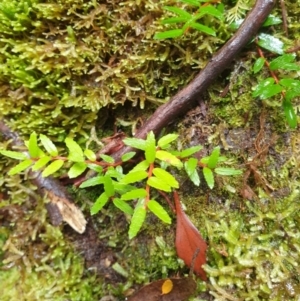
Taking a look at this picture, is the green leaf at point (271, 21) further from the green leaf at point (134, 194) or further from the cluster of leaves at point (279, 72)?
the green leaf at point (134, 194)

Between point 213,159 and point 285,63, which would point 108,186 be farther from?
point 285,63

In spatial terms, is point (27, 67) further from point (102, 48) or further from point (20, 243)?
point (20, 243)

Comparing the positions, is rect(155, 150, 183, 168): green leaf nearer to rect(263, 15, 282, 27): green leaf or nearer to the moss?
the moss

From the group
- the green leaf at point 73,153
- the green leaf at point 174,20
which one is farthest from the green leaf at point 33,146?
the green leaf at point 174,20

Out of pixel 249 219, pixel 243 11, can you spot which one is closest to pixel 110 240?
pixel 249 219

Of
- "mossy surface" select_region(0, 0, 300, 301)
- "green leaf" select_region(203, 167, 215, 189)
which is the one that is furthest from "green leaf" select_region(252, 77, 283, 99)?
"green leaf" select_region(203, 167, 215, 189)

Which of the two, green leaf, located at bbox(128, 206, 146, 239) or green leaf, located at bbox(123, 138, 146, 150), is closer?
green leaf, located at bbox(128, 206, 146, 239)
